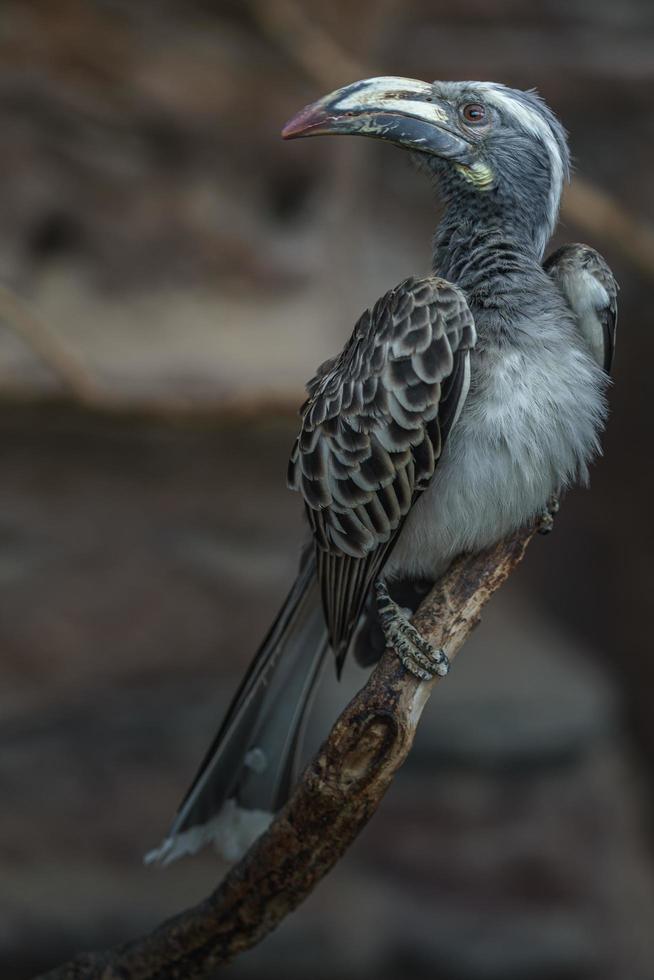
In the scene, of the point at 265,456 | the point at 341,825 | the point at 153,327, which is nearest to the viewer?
the point at 341,825

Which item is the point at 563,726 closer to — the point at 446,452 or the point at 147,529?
the point at 147,529

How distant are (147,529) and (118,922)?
142cm

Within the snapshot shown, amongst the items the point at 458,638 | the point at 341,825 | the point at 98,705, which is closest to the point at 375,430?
the point at 458,638

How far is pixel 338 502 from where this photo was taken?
2285 millimetres

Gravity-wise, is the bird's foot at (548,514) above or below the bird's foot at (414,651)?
above

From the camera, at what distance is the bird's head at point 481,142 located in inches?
92.2

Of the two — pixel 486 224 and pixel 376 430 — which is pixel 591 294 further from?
pixel 376 430

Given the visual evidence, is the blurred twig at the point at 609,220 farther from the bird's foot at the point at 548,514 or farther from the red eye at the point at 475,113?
the bird's foot at the point at 548,514

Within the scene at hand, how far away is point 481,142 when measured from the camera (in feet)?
7.79

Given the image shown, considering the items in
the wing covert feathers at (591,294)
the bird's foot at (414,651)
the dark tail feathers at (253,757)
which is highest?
the wing covert feathers at (591,294)

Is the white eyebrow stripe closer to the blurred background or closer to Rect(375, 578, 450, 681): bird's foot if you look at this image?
Rect(375, 578, 450, 681): bird's foot

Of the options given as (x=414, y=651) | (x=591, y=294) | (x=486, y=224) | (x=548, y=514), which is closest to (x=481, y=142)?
(x=486, y=224)

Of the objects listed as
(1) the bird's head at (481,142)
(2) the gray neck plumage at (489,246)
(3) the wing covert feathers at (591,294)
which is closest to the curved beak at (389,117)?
(1) the bird's head at (481,142)

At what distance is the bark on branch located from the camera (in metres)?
2.00
